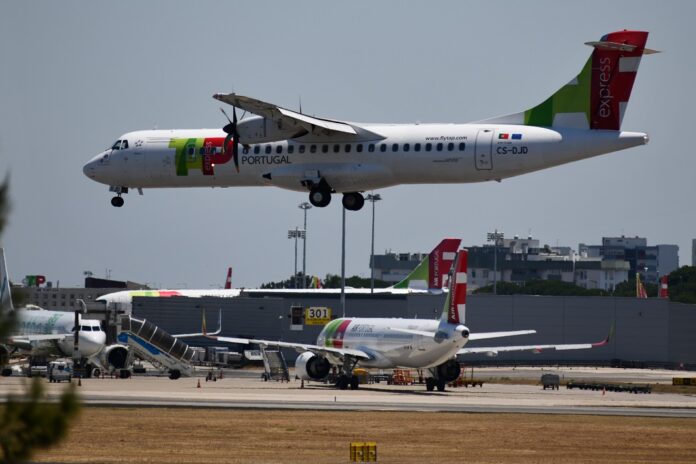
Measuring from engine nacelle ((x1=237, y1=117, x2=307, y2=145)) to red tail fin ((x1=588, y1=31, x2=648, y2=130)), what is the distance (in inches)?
471

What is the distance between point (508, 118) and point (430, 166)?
4.41 metres

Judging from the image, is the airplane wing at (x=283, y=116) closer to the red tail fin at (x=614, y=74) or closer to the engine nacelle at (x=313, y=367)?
the red tail fin at (x=614, y=74)

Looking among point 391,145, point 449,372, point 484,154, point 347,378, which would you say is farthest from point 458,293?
point 484,154

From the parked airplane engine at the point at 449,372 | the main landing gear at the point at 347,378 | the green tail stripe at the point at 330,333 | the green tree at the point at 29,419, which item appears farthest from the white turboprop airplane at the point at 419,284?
the green tree at the point at 29,419

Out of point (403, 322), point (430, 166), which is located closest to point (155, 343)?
point (403, 322)

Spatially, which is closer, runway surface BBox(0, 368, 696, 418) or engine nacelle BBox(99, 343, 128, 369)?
runway surface BBox(0, 368, 696, 418)

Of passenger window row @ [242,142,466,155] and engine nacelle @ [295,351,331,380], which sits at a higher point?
passenger window row @ [242,142,466,155]

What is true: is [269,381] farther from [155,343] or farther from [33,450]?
[33,450]

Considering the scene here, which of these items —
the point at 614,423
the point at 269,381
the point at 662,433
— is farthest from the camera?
the point at 269,381

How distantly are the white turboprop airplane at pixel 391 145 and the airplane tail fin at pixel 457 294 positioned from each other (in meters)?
8.18

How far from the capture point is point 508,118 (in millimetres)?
49500

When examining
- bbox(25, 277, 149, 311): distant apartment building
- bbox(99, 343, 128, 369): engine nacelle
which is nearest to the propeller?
bbox(99, 343, 128, 369): engine nacelle

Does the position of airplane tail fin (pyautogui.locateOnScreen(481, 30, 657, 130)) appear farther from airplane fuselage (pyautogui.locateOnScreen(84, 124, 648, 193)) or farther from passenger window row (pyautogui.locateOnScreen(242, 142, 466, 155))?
passenger window row (pyautogui.locateOnScreen(242, 142, 466, 155))

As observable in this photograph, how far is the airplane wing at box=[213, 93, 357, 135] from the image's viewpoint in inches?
1870
